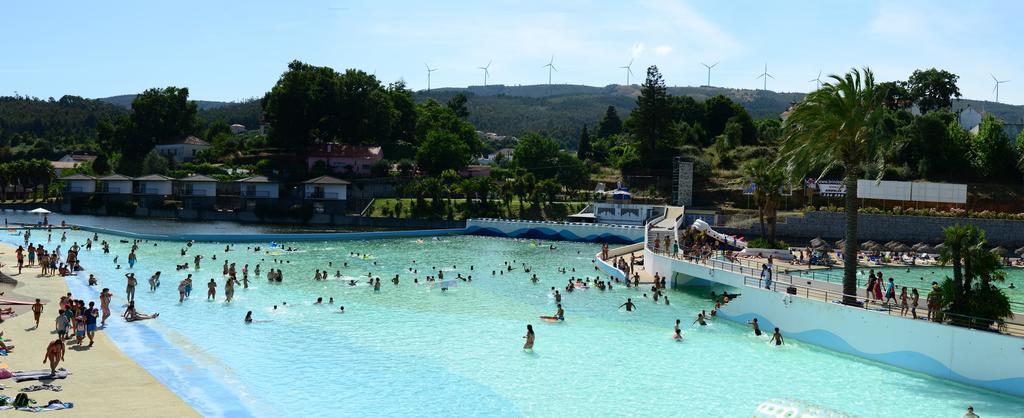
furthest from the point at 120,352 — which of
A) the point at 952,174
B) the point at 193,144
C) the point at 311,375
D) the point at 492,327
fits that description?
the point at 193,144

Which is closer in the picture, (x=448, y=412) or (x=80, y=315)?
(x=448, y=412)

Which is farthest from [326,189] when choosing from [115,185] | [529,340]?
[529,340]

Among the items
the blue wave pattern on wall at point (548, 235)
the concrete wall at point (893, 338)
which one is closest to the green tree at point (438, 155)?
the blue wave pattern on wall at point (548, 235)

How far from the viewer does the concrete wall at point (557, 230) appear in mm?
67000

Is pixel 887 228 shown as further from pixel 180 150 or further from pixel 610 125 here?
pixel 610 125

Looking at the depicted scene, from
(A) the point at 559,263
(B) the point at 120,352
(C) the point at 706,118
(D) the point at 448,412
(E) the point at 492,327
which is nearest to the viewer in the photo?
(D) the point at 448,412

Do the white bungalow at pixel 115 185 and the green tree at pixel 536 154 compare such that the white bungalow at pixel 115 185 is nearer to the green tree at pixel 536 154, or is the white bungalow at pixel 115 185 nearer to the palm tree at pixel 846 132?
the green tree at pixel 536 154

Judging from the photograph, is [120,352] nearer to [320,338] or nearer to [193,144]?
[320,338]

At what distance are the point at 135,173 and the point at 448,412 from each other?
95.8 metres

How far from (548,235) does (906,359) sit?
46.1 meters

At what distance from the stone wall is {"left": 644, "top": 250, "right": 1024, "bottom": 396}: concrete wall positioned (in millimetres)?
32898

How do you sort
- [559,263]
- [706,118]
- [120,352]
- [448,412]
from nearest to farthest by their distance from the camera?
[448,412]
[120,352]
[559,263]
[706,118]

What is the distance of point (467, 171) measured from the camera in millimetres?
105562

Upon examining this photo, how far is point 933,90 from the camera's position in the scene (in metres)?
94.5
